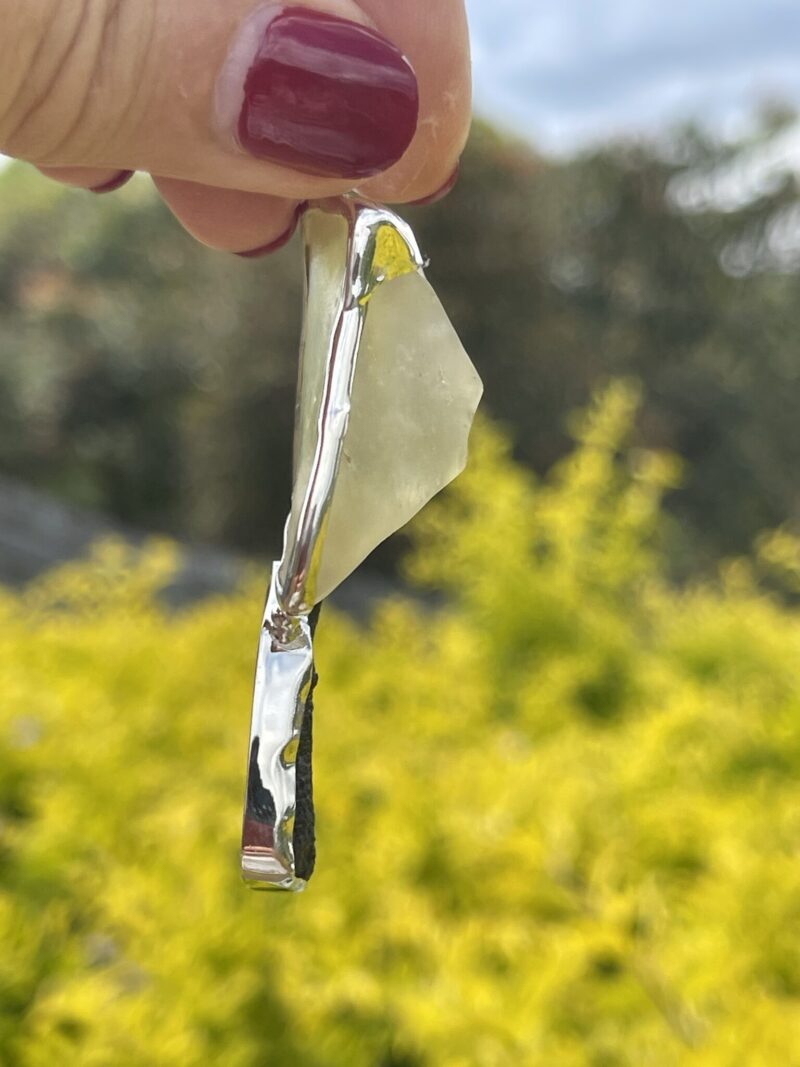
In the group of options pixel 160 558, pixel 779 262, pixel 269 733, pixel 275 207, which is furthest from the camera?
pixel 779 262

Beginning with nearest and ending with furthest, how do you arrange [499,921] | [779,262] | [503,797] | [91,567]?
[499,921]
[503,797]
[91,567]
[779,262]

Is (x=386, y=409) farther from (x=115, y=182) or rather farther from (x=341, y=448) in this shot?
(x=115, y=182)

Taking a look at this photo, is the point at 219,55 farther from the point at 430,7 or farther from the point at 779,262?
the point at 779,262

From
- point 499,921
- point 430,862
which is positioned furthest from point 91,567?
Result: point 499,921

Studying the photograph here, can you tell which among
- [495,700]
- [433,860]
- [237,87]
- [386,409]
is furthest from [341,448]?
[495,700]

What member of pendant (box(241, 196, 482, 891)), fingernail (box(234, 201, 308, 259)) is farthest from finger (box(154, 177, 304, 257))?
pendant (box(241, 196, 482, 891))

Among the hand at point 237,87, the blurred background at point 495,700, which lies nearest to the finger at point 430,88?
the hand at point 237,87

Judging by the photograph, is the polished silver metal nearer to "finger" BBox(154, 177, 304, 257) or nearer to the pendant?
the pendant
